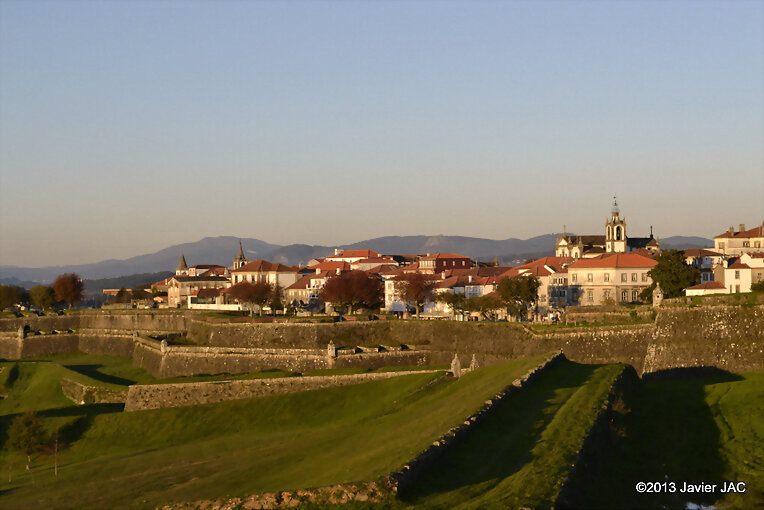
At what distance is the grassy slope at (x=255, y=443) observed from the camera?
34312 millimetres

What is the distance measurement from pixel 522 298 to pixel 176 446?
147 ft

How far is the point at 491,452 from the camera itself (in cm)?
2948

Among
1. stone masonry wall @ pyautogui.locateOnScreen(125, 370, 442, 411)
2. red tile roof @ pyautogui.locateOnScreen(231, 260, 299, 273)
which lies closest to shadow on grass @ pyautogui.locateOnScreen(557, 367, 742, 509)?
stone masonry wall @ pyautogui.locateOnScreen(125, 370, 442, 411)

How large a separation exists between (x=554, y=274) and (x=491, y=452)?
251ft

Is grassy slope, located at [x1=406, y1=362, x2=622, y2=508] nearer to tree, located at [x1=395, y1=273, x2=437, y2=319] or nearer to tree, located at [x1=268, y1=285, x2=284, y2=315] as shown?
tree, located at [x1=395, y1=273, x2=437, y2=319]

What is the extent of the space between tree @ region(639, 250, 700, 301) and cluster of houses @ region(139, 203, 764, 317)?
177 cm

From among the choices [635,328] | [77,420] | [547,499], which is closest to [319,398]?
[77,420]

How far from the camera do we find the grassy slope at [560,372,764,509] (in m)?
27.4

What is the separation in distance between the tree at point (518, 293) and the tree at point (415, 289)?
672 inches

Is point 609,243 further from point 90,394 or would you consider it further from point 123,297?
point 123,297

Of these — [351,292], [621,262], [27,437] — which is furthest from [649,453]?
[351,292]

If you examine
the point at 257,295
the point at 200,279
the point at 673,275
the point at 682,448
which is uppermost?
the point at 200,279

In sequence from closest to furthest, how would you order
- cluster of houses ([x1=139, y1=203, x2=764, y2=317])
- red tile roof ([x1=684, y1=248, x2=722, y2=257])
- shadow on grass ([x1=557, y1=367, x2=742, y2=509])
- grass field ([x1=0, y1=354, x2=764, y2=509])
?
shadow on grass ([x1=557, y1=367, x2=742, y2=509])
grass field ([x1=0, y1=354, x2=764, y2=509])
cluster of houses ([x1=139, y1=203, x2=764, y2=317])
red tile roof ([x1=684, y1=248, x2=722, y2=257])

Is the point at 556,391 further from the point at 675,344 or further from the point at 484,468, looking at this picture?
the point at 675,344
